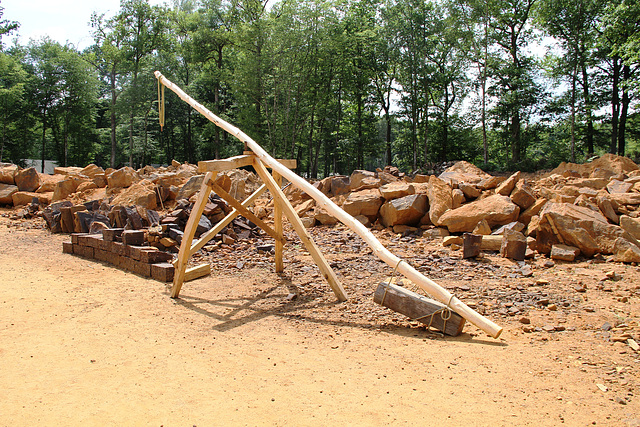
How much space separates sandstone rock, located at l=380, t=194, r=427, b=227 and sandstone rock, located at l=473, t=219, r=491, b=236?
153 centimetres

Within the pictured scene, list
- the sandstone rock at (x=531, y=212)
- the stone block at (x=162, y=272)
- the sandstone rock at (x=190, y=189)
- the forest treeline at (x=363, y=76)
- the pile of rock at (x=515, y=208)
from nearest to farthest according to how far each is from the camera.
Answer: the stone block at (x=162, y=272), the pile of rock at (x=515, y=208), the sandstone rock at (x=531, y=212), the sandstone rock at (x=190, y=189), the forest treeline at (x=363, y=76)

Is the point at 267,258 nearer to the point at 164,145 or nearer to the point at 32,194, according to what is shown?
the point at 32,194

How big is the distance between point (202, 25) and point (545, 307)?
29758mm

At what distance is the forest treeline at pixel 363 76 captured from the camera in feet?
71.6

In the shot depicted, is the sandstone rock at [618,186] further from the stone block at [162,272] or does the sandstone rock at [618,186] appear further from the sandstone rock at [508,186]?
the stone block at [162,272]

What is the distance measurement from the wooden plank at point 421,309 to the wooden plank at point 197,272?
3.27m

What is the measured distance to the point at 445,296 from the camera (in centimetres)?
410

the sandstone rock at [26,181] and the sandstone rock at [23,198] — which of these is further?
the sandstone rock at [26,181]

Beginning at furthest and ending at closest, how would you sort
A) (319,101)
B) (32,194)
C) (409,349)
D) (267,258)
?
(319,101) → (32,194) → (267,258) → (409,349)

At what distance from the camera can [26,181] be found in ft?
50.3

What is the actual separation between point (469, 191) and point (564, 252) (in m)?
3.02

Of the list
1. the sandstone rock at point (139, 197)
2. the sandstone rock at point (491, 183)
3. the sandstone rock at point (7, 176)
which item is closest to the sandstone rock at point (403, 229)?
the sandstone rock at point (491, 183)

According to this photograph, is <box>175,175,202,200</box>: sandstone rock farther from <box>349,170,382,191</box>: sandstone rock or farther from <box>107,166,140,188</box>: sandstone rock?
<box>349,170,382,191</box>: sandstone rock

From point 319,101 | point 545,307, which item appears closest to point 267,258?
point 545,307
